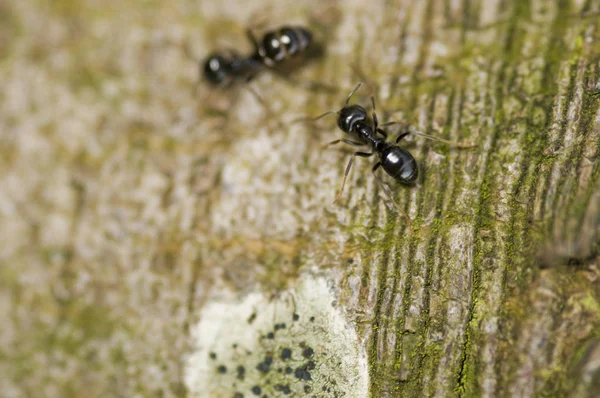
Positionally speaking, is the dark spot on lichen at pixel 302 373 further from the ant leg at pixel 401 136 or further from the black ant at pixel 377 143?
the ant leg at pixel 401 136

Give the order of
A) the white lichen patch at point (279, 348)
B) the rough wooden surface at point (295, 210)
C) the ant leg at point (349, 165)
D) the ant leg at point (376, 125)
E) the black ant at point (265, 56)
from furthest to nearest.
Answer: the black ant at point (265, 56)
the ant leg at point (376, 125)
the ant leg at point (349, 165)
the white lichen patch at point (279, 348)
the rough wooden surface at point (295, 210)

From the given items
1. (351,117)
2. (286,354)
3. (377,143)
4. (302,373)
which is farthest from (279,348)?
(351,117)

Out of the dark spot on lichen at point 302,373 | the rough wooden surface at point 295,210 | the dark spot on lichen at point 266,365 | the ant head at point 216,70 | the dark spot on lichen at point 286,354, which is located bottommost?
the dark spot on lichen at point 302,373

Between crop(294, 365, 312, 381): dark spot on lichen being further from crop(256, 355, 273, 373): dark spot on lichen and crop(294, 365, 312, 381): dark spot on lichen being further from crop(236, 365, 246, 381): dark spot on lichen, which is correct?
crop(236, 365, 246, 381): dark spot on lichen

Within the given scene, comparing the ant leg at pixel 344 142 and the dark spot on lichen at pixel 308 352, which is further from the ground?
the ant leg at pixel 344 142

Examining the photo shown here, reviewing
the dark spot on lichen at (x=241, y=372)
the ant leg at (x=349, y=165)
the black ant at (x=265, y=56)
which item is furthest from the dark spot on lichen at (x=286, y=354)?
the black ant at (x=265, y=56)

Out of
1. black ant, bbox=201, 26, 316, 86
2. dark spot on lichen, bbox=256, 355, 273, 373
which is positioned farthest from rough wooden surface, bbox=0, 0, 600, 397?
black ant, bbox=201, 26, 316, 86

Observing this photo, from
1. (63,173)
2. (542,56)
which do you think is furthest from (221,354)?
(542,56)

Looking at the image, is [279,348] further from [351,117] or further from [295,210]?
[351,117]
